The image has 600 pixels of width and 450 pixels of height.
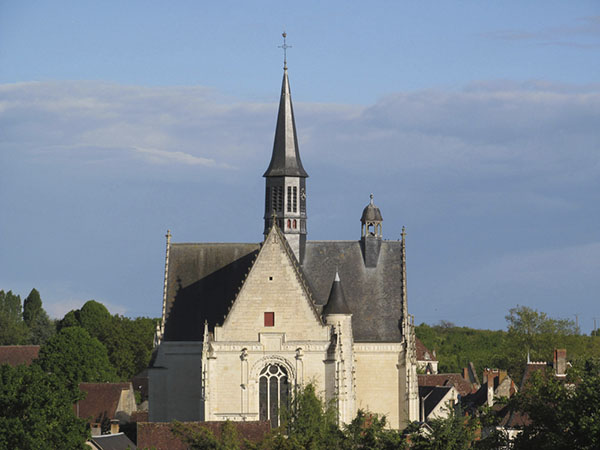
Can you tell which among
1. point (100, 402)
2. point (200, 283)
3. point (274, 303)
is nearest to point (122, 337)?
point (100, 402)

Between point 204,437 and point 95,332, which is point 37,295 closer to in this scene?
point 95,332

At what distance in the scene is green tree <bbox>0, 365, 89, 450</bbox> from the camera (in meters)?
51.3

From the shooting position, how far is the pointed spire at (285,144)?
70.5m

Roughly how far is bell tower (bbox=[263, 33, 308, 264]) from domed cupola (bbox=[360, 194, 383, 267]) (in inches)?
128

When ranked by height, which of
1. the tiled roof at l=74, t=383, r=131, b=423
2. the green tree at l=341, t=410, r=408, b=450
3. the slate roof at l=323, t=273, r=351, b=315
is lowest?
the green tree at l=341, t=410, r=408, b=450

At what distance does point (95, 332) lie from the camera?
5290 inches

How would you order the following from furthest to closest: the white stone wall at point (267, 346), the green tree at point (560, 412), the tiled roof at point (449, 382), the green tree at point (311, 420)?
the tiled roof at point (449, 382), the white stone wall at point (267, 346), the green tree at point (311, 420), the green tree at point (560, 412)

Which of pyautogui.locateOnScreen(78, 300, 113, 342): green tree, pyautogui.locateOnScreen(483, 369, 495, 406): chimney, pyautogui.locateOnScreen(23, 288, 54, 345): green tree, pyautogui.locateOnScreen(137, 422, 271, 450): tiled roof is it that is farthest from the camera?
pyautogui.locateOnScreen(23, 288, 54, 345): green tree

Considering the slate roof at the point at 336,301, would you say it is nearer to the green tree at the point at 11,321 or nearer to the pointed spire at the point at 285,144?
the pointed spire at the point at 285,144

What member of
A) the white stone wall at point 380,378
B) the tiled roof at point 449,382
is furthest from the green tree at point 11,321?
the white stone wall at point 380,378

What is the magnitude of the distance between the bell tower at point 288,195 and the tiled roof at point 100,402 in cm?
1913

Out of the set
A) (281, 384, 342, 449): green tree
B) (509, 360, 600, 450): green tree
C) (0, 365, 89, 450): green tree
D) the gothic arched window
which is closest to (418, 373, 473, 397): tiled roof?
the gothic arched window

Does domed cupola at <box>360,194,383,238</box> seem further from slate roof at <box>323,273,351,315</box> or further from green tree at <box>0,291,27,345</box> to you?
green tree at <box>0,291,27,345</box>

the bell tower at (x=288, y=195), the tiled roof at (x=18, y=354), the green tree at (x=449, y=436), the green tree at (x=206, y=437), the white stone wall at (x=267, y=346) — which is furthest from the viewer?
the tiled roof at (x=18, y=354)
